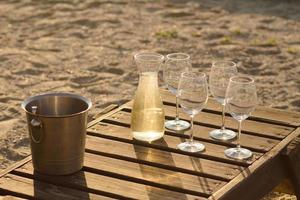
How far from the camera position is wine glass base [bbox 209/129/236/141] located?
276 centimetres

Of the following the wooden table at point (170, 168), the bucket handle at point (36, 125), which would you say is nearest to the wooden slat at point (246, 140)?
the wooden table at point (170, 168)

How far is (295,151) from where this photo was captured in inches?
107

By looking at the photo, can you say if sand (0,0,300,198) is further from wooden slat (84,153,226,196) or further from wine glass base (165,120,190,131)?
wooden slat (84,153,226,196)

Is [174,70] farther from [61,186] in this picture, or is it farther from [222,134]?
[61,186]

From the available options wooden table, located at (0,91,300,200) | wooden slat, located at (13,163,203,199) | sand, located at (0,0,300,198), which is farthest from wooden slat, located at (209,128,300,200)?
sand, located at (0,0,300,198)

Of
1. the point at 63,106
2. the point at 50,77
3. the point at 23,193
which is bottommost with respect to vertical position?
the point at 50,77

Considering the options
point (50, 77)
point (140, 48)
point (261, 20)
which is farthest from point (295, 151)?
point (261, 20)

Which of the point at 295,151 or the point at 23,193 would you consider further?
the point at 295,151

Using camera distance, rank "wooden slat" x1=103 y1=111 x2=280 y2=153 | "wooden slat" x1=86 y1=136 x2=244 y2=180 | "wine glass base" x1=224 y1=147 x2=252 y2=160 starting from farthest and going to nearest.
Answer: "wooden slat" x1=103 y1=111 x2=280 y2=153, "wine glass base" x1=224 y1=147 x2=252 y2=160, "wooden slat" x1=86 y1=136 x2=244 y2=180

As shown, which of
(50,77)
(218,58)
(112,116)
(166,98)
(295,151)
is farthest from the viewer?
(218,58)

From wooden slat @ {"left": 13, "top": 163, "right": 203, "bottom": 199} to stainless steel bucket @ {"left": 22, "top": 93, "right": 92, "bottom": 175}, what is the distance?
0.09 ft

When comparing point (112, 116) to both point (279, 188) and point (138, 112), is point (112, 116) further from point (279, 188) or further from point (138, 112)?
point (279, 188)

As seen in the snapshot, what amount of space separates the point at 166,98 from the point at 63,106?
0.76 meters

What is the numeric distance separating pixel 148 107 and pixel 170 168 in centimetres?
27
